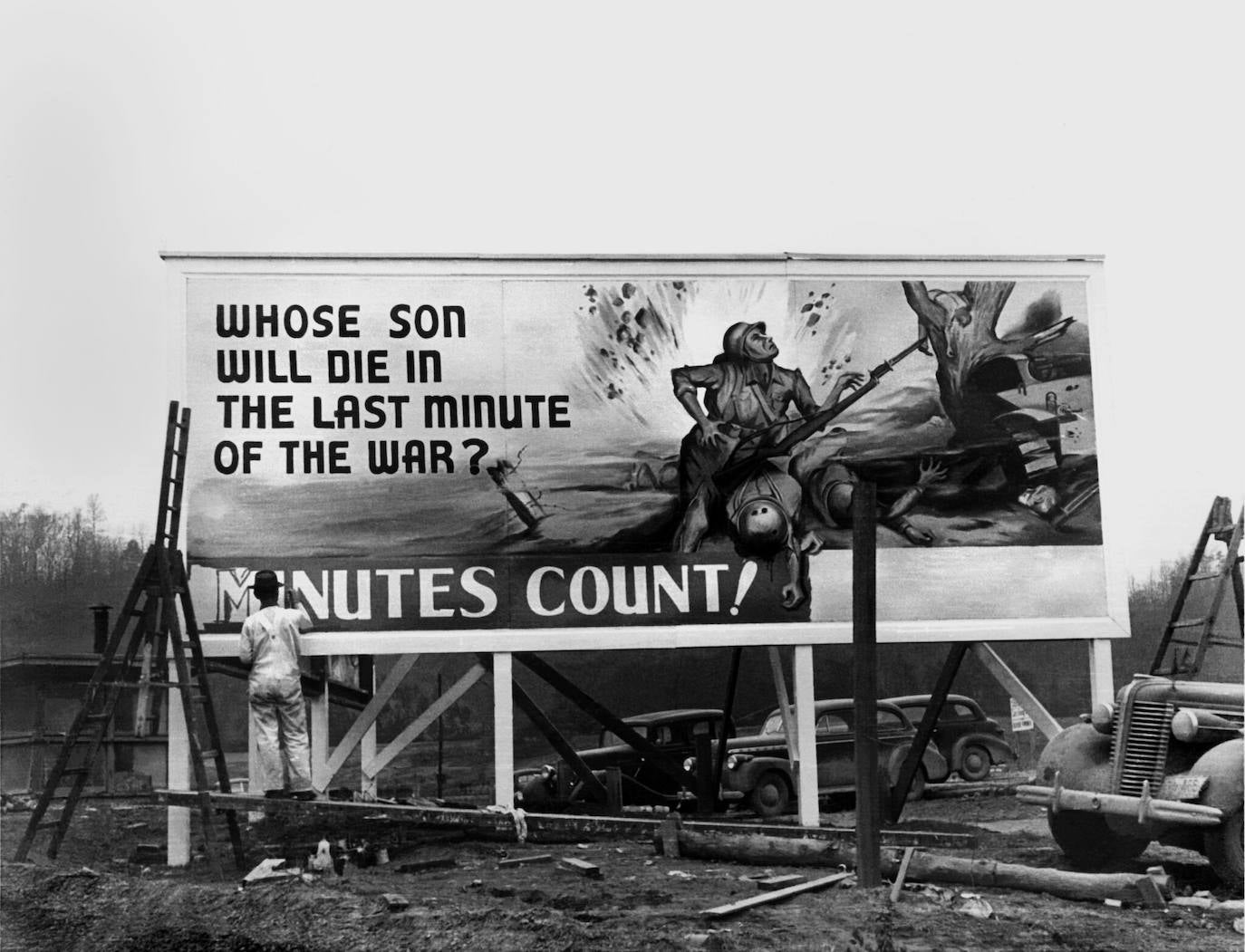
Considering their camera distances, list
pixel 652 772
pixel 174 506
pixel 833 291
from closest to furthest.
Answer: pixel 174 506 → pixel 833 291 → pixel 652 772

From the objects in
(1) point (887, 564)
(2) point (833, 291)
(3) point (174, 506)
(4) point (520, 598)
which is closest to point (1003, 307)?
(2) point (833, 291)

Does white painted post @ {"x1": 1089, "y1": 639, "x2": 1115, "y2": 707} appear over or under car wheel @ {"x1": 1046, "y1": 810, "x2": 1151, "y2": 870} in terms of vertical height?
over

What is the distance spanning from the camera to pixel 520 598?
385 inches

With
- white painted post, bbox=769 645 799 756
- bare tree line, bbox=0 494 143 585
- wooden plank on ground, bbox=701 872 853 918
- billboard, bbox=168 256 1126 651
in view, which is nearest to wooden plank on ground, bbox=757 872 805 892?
wooden plank on ground, bbox=701 872 853 918

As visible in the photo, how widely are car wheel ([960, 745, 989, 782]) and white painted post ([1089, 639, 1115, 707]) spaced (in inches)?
108

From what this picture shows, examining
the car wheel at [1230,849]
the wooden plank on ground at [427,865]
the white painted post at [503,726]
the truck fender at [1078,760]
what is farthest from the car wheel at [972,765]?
the wooden plank on ground at [427,865]

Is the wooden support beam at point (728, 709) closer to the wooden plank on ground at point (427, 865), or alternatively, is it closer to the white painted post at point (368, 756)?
the wooden plank on ground at point (427, 865)

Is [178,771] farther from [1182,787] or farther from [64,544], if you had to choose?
[1182,787]

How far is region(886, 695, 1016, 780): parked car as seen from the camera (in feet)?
41.8

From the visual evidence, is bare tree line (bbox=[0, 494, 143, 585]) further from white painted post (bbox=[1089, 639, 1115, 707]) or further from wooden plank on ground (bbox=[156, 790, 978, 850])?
white painted post (bbox=[1089, 639, 1115, 707])

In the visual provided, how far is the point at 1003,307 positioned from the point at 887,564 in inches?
81.9

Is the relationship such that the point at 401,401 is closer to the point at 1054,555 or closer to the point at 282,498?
the point at 282,498

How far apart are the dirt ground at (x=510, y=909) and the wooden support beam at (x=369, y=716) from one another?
1.51ft

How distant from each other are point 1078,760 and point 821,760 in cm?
292
